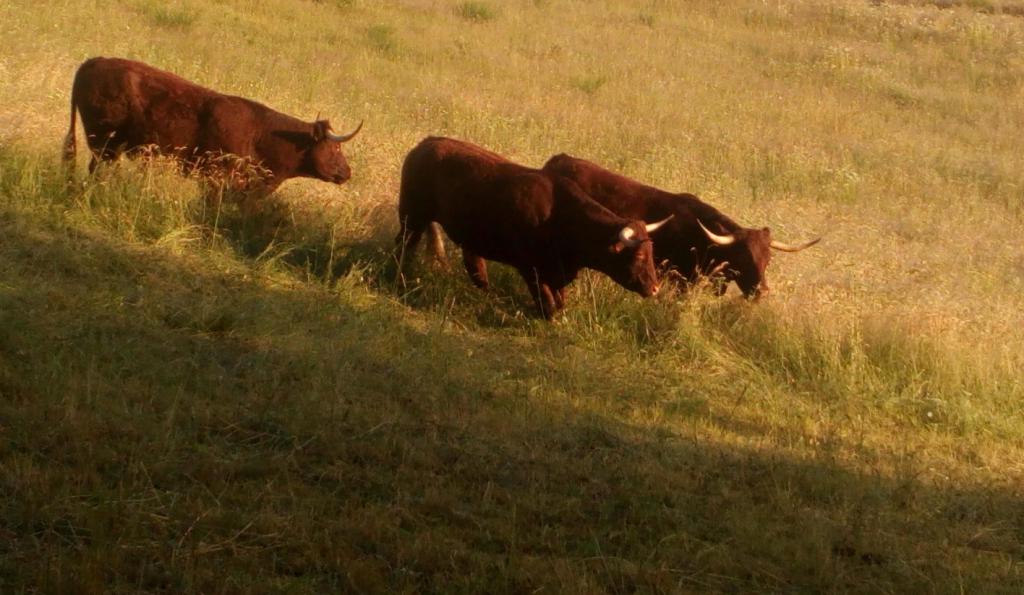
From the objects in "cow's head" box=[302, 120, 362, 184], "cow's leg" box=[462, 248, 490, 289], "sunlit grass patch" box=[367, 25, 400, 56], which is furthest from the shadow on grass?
"sunlit grass patch" box=[367, 25, 400, 56]

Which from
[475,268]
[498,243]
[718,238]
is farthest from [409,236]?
[718,238]

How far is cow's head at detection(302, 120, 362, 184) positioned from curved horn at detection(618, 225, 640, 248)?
9.76 feet

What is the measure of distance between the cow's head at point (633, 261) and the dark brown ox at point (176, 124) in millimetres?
3077

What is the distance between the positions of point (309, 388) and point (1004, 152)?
17486 millimetres

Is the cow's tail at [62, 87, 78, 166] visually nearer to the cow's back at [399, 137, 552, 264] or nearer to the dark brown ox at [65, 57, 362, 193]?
the dark brown ox at [65, 57, 362, 193]

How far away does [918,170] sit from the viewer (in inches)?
764

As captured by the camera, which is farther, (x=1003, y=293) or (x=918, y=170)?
(x=918, y=170)

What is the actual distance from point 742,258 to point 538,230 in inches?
74.4

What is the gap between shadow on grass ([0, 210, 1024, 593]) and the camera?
4.66 meters

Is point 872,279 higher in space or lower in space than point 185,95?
lower

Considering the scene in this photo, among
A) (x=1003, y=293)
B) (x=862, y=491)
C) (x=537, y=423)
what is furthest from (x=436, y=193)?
(x=1003, y=293)

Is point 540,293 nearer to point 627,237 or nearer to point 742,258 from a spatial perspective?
point 627,237

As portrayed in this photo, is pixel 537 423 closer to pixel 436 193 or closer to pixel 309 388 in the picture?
pixel 309 388

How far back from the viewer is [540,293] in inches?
386
